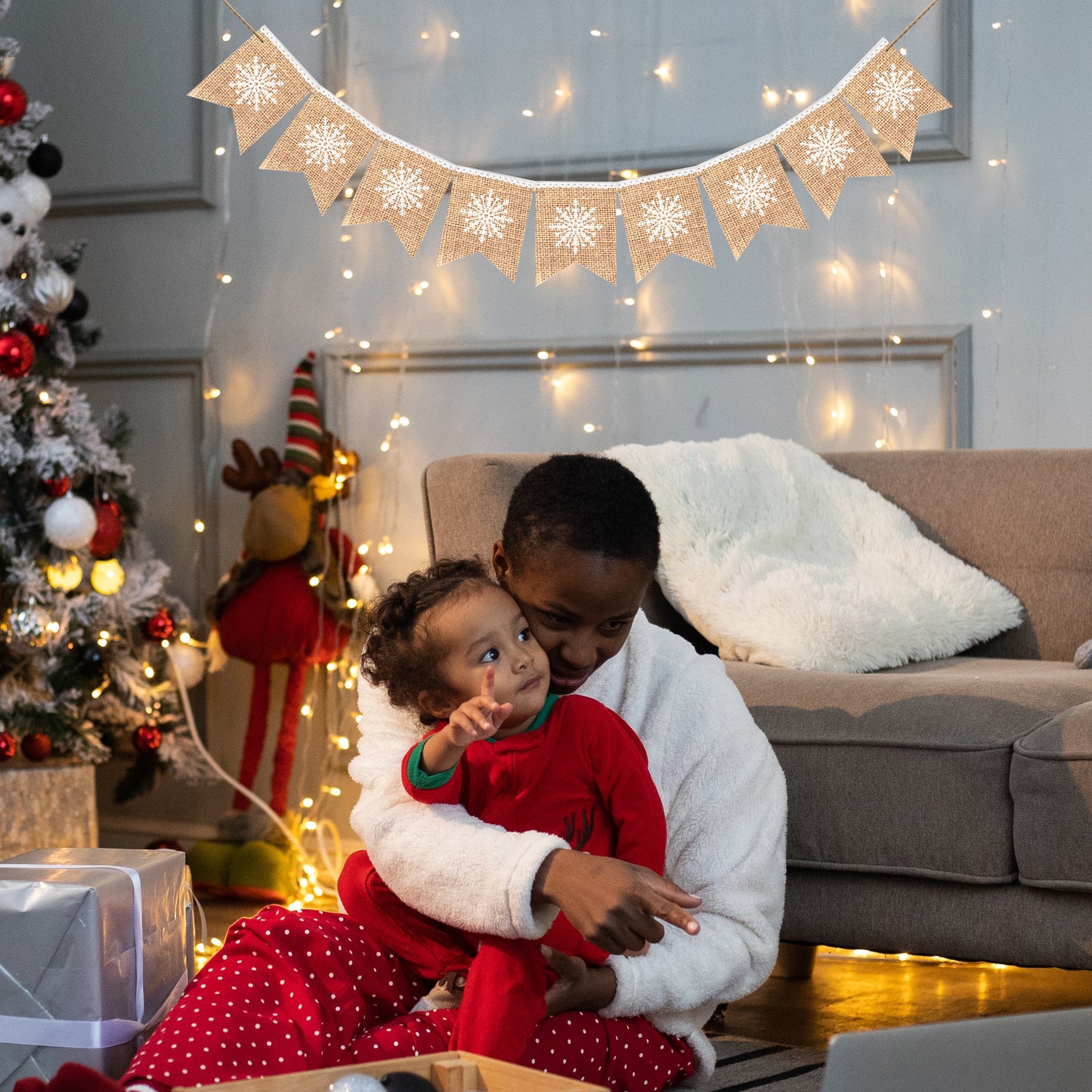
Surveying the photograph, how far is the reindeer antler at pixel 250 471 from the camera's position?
273cm

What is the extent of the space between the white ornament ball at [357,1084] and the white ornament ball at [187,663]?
6.03 ft

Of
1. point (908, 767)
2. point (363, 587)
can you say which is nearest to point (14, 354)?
point (363, 587)

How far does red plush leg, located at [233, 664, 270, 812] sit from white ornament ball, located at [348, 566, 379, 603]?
10.0 inches

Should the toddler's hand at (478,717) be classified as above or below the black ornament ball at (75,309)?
below

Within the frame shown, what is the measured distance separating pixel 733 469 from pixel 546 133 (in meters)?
1.11

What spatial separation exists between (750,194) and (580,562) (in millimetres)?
748

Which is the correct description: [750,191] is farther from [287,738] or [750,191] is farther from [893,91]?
[287,738]

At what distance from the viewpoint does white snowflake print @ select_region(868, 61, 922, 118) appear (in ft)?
5.38

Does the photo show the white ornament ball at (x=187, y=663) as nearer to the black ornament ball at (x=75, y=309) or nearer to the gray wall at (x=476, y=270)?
the gray wall at (x=476, y=270)

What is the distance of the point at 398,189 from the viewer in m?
1.66

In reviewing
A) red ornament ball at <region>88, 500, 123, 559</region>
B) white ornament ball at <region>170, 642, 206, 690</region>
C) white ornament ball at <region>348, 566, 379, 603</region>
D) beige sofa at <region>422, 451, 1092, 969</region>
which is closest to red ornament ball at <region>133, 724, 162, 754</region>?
white ornament ball at <region>170, 642, 206, 690</region>

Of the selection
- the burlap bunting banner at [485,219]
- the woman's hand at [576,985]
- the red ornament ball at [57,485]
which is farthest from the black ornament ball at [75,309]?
the woman's hand at [576,985]

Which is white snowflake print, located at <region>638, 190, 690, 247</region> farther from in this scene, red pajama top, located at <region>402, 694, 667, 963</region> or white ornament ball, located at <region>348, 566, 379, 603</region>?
white ornament ball, located at <region>348, 566, 379, 603</region>

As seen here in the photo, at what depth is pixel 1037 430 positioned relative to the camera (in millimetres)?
2488
